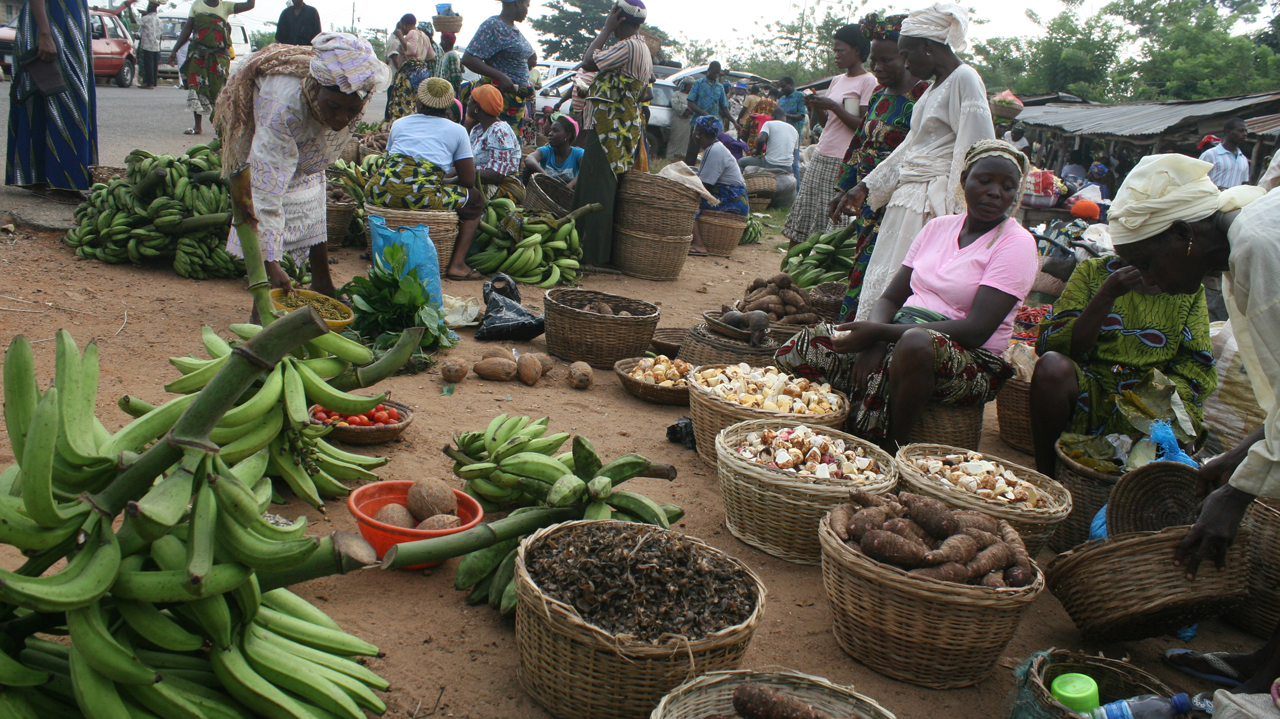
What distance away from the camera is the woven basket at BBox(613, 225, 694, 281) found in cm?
766

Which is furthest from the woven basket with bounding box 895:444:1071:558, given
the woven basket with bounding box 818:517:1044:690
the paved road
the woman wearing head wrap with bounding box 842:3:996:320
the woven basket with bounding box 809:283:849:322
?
the paved road

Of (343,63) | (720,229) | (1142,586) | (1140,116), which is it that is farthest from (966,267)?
(1140,116)

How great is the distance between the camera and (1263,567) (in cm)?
274

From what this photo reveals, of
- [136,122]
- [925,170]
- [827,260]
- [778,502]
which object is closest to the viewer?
[778,502]

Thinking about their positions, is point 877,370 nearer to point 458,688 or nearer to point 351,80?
point 458,688

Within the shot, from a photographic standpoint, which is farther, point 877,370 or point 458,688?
point 877,370

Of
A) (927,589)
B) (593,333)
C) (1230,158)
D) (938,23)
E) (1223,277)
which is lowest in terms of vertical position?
(593,333)

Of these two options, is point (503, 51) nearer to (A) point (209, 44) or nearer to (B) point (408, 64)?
(B) point (408, 64)

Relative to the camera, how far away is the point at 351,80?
388 centimetres

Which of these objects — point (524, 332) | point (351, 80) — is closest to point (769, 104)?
point (524, 332)

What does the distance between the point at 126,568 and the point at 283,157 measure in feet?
10.3

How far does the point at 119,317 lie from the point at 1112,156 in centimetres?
1820

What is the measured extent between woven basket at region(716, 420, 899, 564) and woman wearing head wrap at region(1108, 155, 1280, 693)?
1.02 meters

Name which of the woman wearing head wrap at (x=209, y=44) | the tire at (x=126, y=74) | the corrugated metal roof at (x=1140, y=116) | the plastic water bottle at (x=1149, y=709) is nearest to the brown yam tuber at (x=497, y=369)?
the plastic water bottle at (x=1149, y=709)
